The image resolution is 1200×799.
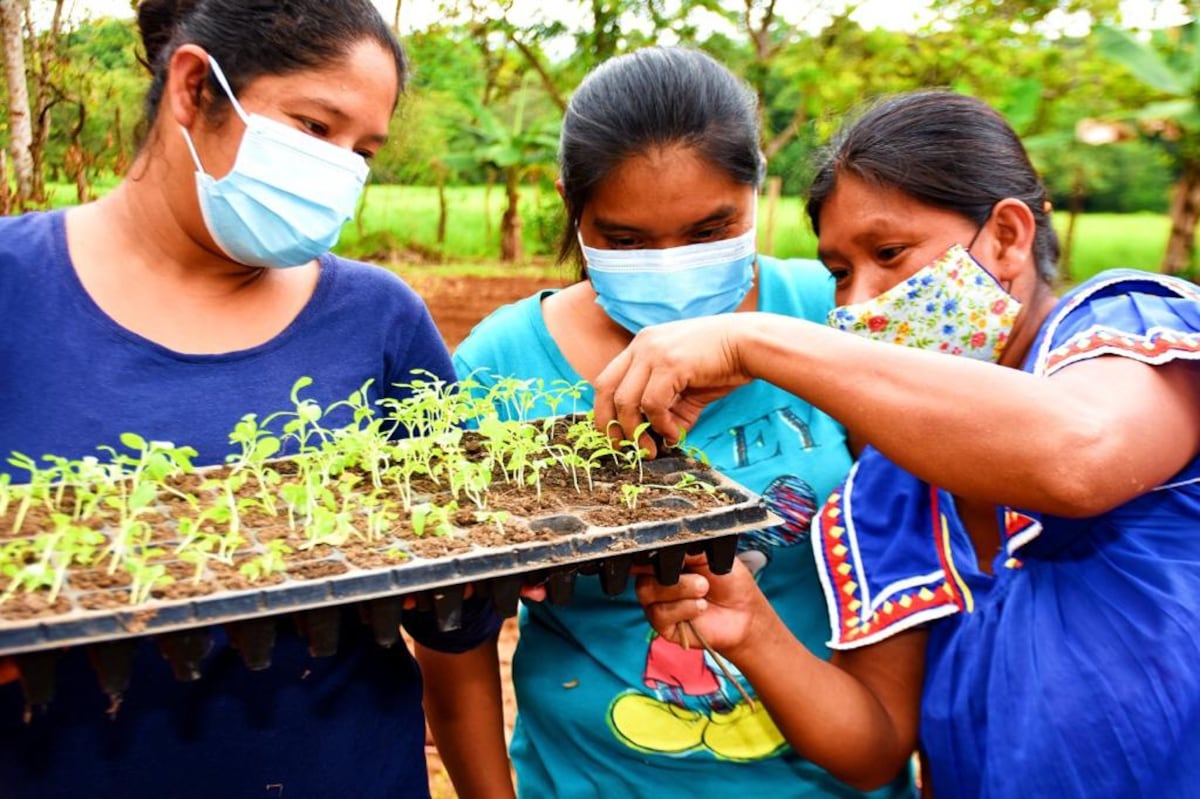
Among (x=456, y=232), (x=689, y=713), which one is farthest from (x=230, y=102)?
(x=456, y=232)

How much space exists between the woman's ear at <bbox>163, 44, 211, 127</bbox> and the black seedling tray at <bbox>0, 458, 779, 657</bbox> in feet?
3.19

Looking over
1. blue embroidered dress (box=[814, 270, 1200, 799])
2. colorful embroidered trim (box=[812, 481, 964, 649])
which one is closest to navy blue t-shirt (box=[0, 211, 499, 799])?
colorful embroidered trim (box=[812, 481, 964, 649])

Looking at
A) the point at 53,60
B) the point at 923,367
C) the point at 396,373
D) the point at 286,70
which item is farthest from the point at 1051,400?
the point at 53,60

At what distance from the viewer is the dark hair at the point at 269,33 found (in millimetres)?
1821

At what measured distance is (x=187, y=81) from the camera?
1868mm

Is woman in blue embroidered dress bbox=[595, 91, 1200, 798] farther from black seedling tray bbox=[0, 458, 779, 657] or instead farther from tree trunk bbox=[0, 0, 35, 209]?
tree trunk bbox=[0, 0, 35, 209]

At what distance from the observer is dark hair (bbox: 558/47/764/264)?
1.99 m

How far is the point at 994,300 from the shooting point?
1.84 meters

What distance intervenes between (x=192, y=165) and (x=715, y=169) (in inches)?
40.0

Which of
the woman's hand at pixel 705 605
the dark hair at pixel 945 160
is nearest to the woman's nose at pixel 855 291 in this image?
the dark hair at pixel 945 160

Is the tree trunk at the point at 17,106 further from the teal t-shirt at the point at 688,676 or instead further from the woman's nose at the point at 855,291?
the woman's nose at the point at 855,291

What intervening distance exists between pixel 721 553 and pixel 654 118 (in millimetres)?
894

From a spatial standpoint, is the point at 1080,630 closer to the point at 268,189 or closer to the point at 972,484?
the point at 972,484

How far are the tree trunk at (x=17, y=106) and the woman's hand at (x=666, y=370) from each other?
227 centimetres
